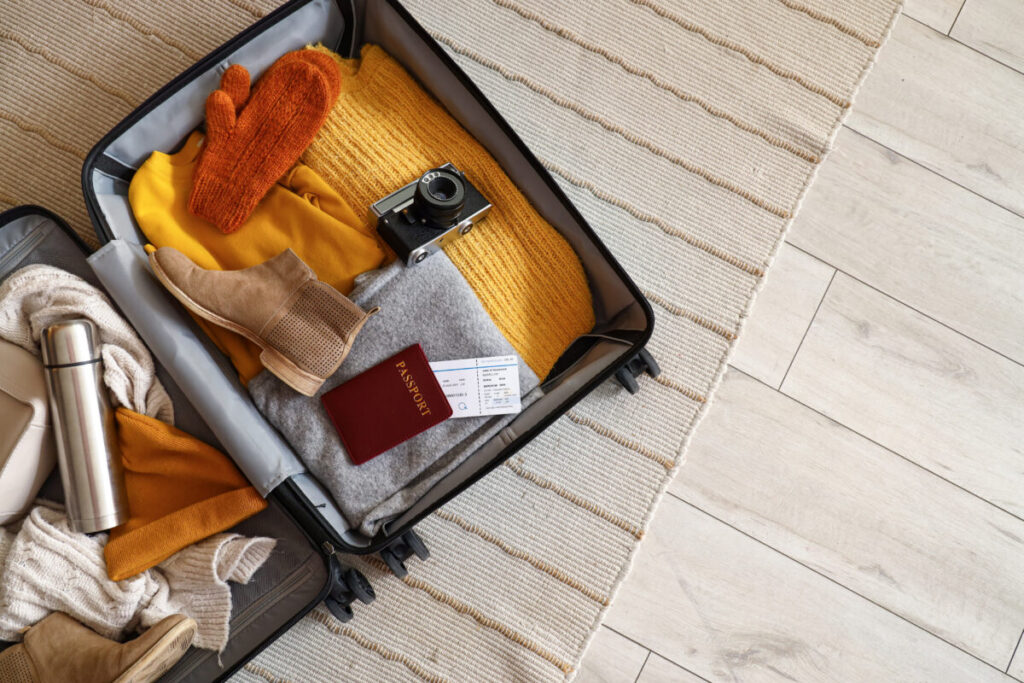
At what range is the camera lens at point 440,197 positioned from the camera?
811mm

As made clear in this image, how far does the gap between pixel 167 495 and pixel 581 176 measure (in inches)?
27.5

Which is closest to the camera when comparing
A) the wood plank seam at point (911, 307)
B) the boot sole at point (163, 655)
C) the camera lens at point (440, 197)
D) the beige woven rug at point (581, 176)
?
the boot sole at point (163, 655)

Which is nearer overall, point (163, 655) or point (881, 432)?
point (163, 655)

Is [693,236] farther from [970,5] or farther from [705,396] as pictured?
[970,5]

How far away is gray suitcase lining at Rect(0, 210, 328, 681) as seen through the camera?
0.78 meters

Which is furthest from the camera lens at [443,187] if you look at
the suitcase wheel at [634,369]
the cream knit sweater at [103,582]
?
the cream knit sweater at [103,582]

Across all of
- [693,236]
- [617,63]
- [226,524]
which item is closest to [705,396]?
[693,236]

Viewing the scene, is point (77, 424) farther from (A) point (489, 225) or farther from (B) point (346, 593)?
(A) point (489, 225)

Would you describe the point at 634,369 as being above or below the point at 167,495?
above

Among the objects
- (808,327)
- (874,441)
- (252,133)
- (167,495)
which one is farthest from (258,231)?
(874,441)

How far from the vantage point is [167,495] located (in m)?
0.79

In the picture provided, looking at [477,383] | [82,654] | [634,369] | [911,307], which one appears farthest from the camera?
[911,307]

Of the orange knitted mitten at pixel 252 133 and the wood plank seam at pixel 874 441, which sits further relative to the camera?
the wood plank seam at pixel 874 441

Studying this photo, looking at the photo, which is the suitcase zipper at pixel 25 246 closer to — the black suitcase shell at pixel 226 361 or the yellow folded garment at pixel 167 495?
the black suitcase shell at pixel 226 361
